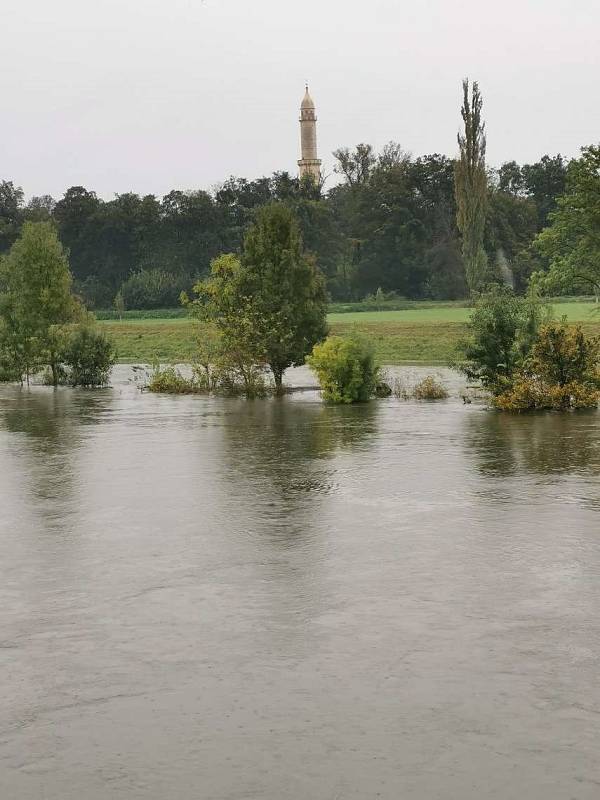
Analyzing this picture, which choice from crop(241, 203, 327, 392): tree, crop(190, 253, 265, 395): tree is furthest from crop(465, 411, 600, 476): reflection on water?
crop(190, 253, 265, 395): tree

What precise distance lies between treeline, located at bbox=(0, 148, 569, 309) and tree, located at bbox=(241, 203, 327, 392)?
55.1 m

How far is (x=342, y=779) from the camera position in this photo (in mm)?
5066

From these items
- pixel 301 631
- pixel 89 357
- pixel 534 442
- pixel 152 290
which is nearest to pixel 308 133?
pixel 152 290

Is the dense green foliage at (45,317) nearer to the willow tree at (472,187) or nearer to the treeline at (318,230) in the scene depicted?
the willow tree at (472,187)

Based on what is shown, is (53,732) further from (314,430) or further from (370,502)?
(314,430)

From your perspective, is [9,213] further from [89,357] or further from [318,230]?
[89,357]

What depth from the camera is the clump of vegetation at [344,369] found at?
26.5 metres

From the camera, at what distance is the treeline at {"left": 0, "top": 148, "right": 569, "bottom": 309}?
86.4 m

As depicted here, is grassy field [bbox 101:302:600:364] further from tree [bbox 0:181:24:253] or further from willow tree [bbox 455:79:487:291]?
tree [bbox 0:181:24:253]

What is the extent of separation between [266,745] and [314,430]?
48.3 feet

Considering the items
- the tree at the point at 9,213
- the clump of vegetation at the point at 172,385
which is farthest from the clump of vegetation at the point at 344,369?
the tree at the point at 9,213

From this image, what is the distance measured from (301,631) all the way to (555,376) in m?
17.3

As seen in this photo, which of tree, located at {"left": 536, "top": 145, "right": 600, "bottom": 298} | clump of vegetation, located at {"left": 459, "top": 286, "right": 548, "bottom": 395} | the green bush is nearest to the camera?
clump of vegetation, located at {"left": 459, "top": 286, "right": 548, "bottom": 395}

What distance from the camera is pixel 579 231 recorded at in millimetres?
32781
